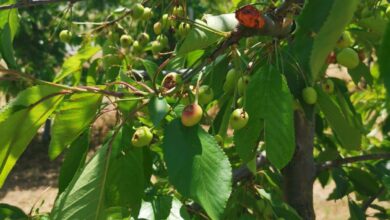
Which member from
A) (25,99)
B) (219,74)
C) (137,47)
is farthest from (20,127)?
(137,47)

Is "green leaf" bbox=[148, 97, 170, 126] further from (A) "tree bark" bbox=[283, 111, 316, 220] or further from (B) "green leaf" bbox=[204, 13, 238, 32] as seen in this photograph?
(A) "tree bark" bbox=[283, 111, 316, 220]

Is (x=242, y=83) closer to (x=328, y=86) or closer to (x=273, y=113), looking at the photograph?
(x=273, y=113)

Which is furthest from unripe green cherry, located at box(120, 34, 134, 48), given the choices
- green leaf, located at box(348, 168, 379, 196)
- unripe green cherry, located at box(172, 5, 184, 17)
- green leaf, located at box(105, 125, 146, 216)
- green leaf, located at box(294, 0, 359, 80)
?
green leaf, located at box(294, 0, 359, 80)

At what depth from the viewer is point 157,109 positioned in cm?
64

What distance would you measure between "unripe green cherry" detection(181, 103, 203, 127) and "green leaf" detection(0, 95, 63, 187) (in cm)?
18

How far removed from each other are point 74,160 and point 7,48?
0.21 meters

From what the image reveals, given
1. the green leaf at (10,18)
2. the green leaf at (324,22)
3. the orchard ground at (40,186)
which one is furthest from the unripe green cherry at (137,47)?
the orchard ground at (40,186)

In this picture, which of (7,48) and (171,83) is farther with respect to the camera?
(7,48)

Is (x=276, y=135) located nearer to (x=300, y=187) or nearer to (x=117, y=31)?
(x=300, y=187)

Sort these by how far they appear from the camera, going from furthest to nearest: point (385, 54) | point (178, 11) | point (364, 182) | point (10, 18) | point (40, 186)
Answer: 1. point (40, 186)
2. point (364, 182)
3. point (178, 11)
4. point (10, 18)
5. point (385, 54)

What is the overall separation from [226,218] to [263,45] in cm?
43

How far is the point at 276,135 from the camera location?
64 centimetres

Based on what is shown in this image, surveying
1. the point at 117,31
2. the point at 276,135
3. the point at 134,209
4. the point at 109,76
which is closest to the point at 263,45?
the point at 276,135

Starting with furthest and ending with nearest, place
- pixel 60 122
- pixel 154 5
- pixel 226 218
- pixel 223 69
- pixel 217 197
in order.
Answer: pixel 154 5 < pixel 226 218 < pixel 223 69 < pixel 60 122 < pixel 217 197
